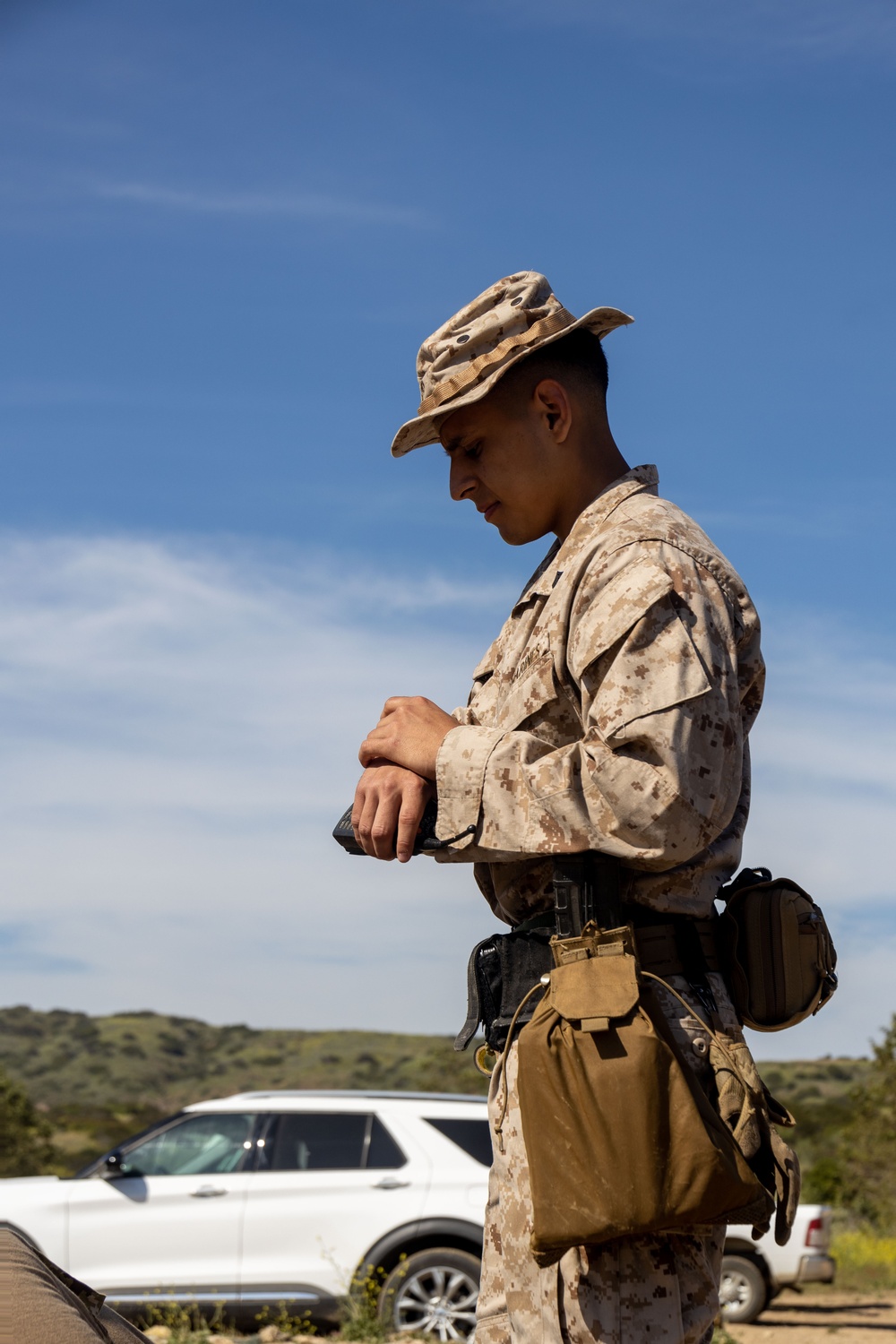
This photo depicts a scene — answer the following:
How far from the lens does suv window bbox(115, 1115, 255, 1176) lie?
35.7ft

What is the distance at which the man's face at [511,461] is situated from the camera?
299cm

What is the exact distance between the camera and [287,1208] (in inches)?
411

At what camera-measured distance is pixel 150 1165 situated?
10961 mm

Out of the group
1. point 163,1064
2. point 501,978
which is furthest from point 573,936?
point 163,1064

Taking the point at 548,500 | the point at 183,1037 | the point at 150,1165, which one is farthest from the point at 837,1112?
the point at 548,500

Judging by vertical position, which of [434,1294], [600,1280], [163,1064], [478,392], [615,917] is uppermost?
[163,1064]

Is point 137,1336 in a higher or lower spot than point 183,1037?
lower

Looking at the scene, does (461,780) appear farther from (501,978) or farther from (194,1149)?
(194,1149)

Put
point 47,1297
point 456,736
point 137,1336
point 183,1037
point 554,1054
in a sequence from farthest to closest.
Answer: point 183,1037 < point 456,736 < point 554,1054 < point 137,1336 < point 47,1297

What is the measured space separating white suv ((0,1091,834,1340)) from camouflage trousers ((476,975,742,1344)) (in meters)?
7.90

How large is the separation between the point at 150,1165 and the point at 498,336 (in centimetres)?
934

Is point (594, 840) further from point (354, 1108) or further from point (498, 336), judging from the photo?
point (354, 1108)

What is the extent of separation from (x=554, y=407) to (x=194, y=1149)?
9.23 metres

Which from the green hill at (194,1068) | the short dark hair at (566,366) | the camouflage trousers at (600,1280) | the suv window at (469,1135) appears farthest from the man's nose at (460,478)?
the green hill at (194,1068)
